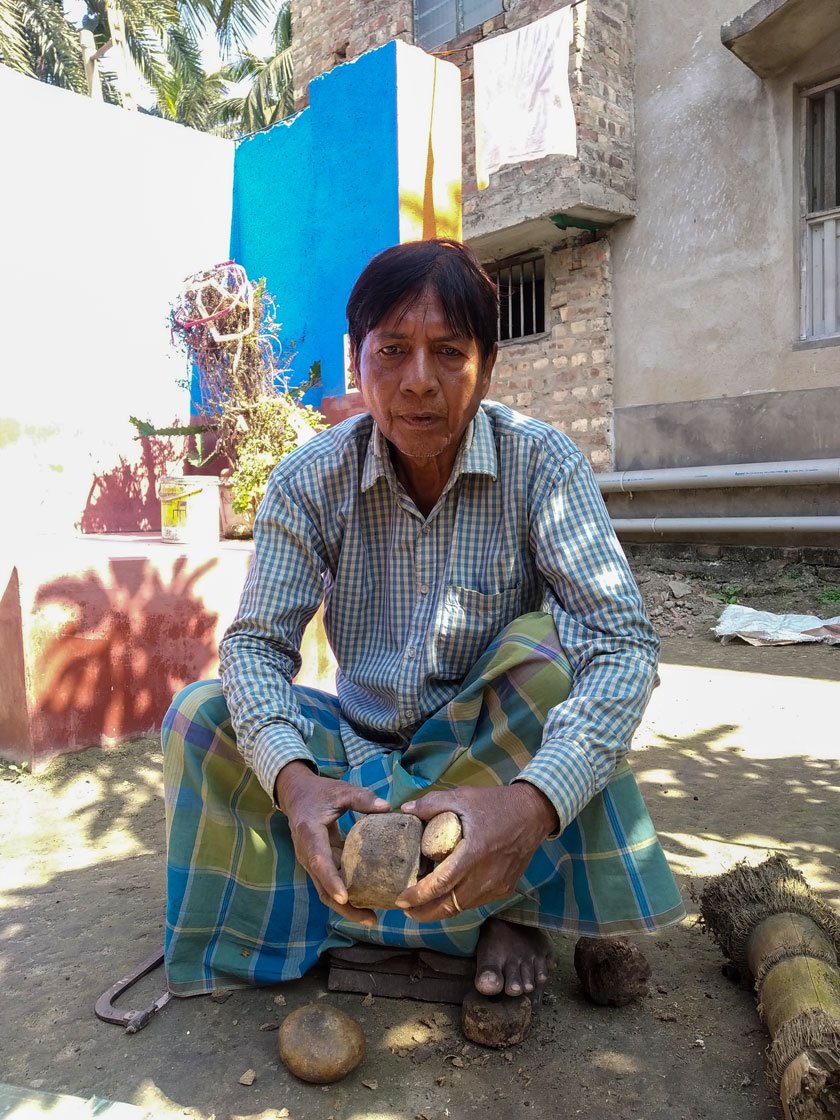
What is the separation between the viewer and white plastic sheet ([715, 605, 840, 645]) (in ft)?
18.5

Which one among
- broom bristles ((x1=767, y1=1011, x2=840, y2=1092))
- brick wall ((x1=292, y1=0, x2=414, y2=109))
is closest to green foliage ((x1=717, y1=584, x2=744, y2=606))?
broom bristles ((x1=767, y1=1011, x2=840, y2=1092))

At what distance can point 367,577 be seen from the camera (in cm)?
198

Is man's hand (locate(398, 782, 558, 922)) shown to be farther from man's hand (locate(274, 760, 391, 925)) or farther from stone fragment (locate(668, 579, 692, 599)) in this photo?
stone fragment (locate(668, 579, 692, 599))

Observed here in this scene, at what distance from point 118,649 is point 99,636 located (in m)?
0.09

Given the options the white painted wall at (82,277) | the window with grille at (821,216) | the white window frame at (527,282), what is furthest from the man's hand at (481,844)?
the white window frame at (527,282)

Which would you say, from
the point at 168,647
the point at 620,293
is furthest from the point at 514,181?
the point at 168,647

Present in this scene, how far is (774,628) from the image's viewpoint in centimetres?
586

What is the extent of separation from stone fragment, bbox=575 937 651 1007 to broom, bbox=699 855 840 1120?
204 millimetres

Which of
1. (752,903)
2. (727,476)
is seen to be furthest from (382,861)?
(727,476)

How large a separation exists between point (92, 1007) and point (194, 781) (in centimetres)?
53

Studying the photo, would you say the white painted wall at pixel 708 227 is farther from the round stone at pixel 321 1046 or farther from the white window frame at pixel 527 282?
the round stone at pixel 321 1046

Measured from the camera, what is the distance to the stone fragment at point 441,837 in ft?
4.54

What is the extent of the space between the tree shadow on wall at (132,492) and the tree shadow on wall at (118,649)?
195 centimetres

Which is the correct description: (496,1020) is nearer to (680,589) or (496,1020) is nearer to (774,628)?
(774,628)
